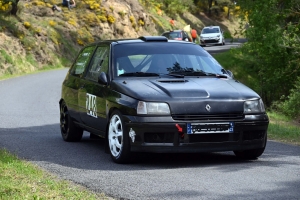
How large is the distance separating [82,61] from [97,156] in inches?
79.8

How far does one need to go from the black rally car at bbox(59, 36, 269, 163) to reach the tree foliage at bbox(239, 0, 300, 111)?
49.5 ft

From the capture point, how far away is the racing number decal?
1004cm

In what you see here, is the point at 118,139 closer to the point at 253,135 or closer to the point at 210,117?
the point at 210,117

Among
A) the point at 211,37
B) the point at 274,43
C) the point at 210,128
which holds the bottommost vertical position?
the point at 211,37

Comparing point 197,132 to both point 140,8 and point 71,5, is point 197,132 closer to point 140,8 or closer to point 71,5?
point 71,5

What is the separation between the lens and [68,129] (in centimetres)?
1162

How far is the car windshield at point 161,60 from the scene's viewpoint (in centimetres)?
983

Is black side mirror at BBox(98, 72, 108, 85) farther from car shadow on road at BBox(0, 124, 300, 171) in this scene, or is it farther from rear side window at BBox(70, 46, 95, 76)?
rear side window at BBox(70, 46, 95, 76)

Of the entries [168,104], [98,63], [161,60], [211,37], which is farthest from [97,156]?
[211,37]

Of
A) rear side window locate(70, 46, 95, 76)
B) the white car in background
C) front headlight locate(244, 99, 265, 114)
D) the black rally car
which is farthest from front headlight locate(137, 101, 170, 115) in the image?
the white car in background

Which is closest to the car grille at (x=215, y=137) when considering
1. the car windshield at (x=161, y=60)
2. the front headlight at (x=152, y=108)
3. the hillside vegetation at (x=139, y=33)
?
the front headlight at (x=152, y=108)

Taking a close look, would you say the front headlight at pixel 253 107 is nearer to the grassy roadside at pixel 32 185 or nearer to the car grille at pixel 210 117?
the car grille at pixel 210 117

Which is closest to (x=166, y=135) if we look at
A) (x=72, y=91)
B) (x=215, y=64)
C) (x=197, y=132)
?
(x=197, y=132)

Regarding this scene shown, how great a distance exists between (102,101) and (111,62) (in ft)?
2.07
